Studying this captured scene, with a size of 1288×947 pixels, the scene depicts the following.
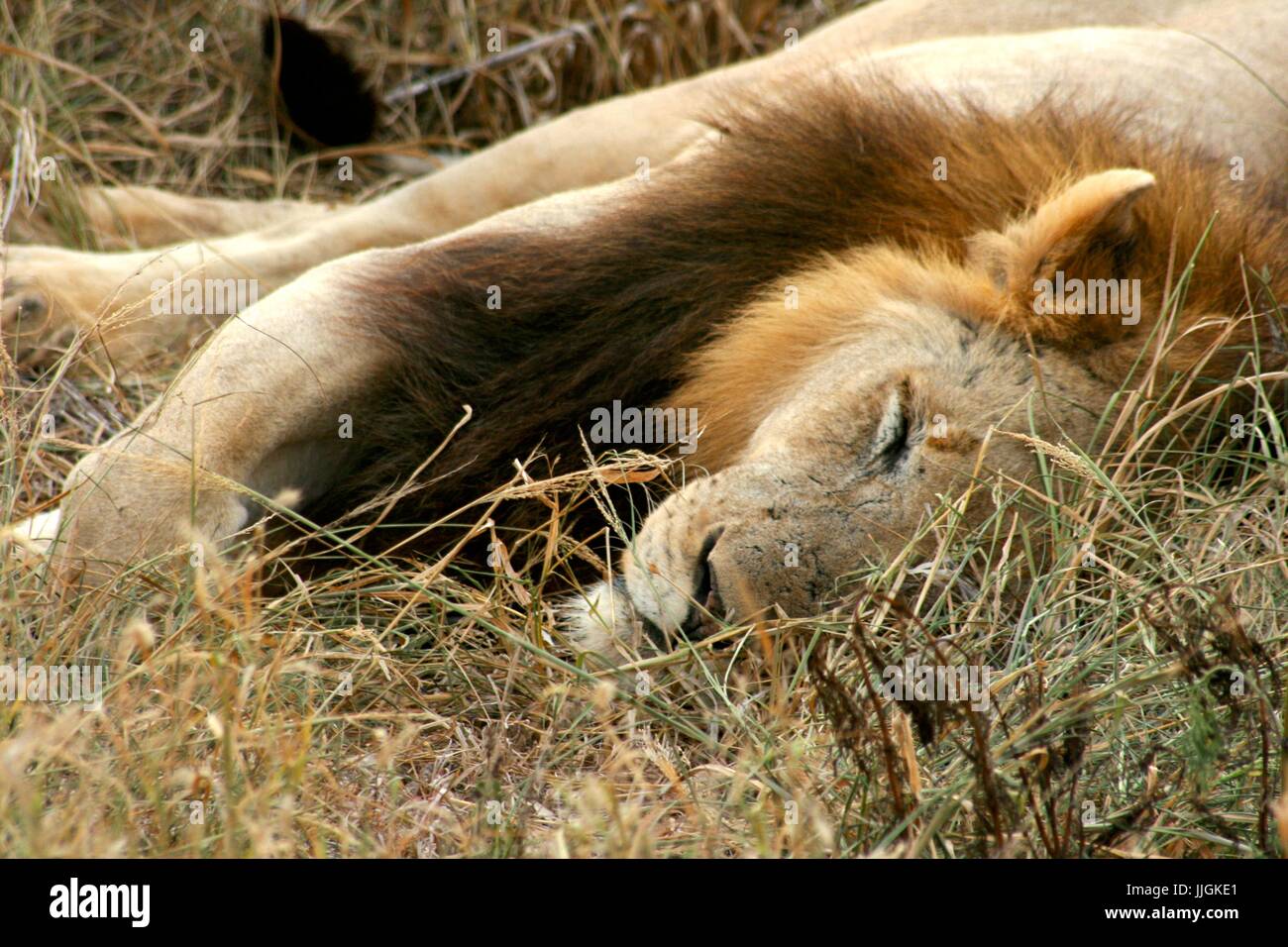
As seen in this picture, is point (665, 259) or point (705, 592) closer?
point (705, 592)

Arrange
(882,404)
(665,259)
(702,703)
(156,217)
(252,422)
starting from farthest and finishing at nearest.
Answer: (156,217) → (665,259) → (252,422) → (882,404) → (702,703)

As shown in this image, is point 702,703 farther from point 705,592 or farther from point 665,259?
point 665,259

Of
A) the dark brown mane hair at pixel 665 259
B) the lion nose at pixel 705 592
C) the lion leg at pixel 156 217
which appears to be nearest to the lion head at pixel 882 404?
the lion nose at pixel 705 592

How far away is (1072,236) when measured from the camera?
7.79ft

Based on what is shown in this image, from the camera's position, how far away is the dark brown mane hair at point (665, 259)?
2725 mm

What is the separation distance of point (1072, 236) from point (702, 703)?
987mm

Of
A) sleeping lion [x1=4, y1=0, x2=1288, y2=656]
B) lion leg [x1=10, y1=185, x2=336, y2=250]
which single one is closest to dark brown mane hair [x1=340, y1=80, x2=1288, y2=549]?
sleeping lion [x1=4, y1=0, x2=1288, y2=656]

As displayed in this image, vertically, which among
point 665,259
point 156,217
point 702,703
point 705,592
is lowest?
point 702,703

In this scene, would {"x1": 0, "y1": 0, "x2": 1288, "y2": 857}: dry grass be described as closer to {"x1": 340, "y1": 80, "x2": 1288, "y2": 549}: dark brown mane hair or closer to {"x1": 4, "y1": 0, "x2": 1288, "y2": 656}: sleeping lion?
{"x1": 4, "y1": 0, "x2": 1288, "y2": 656}: sleeping lion

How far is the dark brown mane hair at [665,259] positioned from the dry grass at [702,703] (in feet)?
0.67

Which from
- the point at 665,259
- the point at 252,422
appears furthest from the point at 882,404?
the point at 252,422

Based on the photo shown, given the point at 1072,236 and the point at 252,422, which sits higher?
the point at 1072,236
